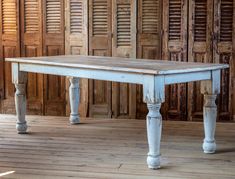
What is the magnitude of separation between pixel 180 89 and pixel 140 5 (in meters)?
1.04

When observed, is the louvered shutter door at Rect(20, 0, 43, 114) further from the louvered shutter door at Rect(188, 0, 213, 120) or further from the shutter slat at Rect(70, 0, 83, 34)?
the louvered shutter door at Rect(188, 0, 213, 120)

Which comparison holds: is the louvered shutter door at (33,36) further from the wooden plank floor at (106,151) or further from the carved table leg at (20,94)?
the carved table leg at (20,94)

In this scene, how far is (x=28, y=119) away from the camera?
5496mm

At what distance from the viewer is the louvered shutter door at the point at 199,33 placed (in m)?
5.25

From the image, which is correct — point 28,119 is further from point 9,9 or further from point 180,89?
point 180,89

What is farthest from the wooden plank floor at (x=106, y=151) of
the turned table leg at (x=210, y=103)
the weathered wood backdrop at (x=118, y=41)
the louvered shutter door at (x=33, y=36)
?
the louvered shutter door at (x=33, y=36)

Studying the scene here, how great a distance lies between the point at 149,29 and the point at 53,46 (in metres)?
1.15

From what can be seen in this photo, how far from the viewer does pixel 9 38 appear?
5.74 metres

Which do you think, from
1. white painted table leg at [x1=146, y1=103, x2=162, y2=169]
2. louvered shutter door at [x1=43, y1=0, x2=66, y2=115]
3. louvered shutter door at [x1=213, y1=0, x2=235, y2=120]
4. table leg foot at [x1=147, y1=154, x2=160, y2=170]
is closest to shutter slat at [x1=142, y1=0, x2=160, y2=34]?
louvered shutter door at [x1=213, y1=0, x2=235, y2=120]

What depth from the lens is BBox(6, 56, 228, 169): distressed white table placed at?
3508 millimetres

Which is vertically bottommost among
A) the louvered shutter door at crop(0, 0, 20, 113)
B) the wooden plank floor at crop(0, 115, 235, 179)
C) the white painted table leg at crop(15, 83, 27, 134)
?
the wooden plank floor at crop(0, 115, 235, 179)

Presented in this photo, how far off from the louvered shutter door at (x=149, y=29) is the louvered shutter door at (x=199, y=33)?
355mm

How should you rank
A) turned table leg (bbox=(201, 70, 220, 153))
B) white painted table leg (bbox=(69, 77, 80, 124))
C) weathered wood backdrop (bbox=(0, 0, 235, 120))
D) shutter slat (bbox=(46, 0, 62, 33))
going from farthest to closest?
shutter slat (bbox=(46, 0, 62, 33)) < weathered wood backdrop (bbox=(0, 0, 235, 120)) < white painted table leg (bbox=(69, 77, 80, 124)) < turned table leg (bbox=(201, 70, 220, 153))

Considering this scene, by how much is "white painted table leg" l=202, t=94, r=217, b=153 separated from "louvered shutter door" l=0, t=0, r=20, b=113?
8.74 feet
